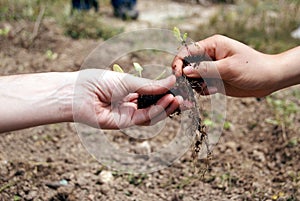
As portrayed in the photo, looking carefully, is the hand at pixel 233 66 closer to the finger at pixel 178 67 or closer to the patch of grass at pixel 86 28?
the finger at pixel 178 67

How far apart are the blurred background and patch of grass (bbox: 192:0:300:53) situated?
1 centimetres

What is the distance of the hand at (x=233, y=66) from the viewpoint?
179cm

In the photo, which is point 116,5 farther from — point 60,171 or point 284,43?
point 60,171

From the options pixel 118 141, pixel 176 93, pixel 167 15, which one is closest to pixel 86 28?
pixel 167 15

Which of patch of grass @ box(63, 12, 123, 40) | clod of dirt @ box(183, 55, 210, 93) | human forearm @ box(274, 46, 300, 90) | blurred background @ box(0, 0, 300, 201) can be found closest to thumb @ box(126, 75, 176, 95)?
clod of dirt @ box(183, 55, 210, 93)

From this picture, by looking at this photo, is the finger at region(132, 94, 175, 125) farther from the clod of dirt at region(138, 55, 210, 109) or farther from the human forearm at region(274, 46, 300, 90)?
the human forearm at region(274, 46, 300, 90)

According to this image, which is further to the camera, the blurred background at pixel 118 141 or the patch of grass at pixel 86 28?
the patch of grass at pixel 86 28

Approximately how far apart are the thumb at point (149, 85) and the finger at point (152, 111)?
39 millimetres

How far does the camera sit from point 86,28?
12.3 feet

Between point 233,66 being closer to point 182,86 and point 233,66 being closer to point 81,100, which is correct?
point 182,86

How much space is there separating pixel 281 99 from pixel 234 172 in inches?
37.2

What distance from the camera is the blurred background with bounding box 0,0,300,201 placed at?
6.97 feet

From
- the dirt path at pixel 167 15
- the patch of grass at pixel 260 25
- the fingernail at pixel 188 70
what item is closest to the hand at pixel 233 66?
the fingernail at pixel 188 70

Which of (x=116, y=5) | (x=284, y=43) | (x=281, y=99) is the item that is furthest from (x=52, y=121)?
(x=116, y=5)
